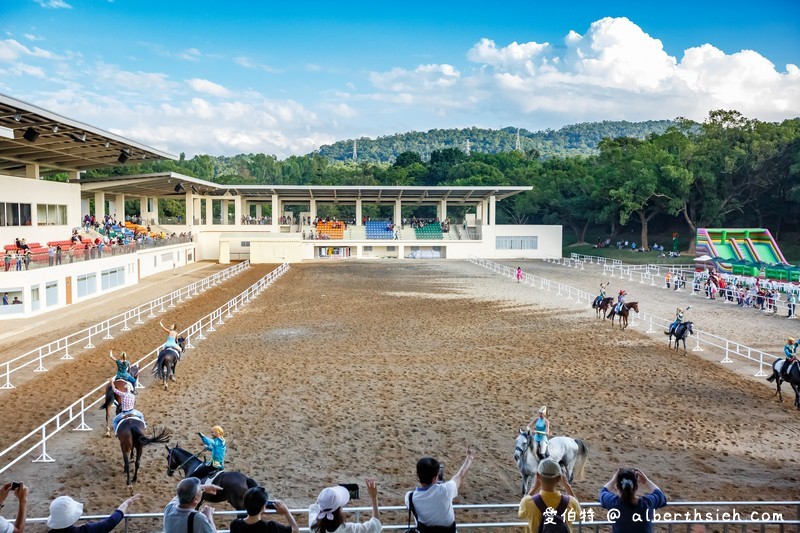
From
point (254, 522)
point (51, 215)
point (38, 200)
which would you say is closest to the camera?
point (254, 522)

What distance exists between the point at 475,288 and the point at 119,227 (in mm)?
26590

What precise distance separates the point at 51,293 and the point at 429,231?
1580 inches

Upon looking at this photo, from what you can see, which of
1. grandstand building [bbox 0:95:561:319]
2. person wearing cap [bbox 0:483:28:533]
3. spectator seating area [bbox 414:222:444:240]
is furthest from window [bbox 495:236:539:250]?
person wearing cap [bbox 0:483:28:533]

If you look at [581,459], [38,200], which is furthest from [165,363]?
[38,200]

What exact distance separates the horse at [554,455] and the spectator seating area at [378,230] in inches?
2097

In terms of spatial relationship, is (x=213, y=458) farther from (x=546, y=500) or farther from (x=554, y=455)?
(x=546, y=500)

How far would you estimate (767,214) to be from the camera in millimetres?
60625

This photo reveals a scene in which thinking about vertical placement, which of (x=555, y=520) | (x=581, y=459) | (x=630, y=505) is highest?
(x=630, y=505)

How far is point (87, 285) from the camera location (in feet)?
102

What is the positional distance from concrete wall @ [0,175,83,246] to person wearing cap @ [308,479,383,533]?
3033 centimetres

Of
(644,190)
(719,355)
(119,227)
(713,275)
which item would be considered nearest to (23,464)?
(719,355)

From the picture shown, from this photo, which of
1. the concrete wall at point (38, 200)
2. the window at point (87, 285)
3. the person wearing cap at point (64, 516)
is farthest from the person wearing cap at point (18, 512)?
the concrete wall at point (38, 200)

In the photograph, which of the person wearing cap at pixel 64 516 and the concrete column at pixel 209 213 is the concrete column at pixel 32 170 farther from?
the person wearing cap at pixel 64 516

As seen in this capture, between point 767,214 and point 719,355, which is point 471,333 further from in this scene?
point 767,214
